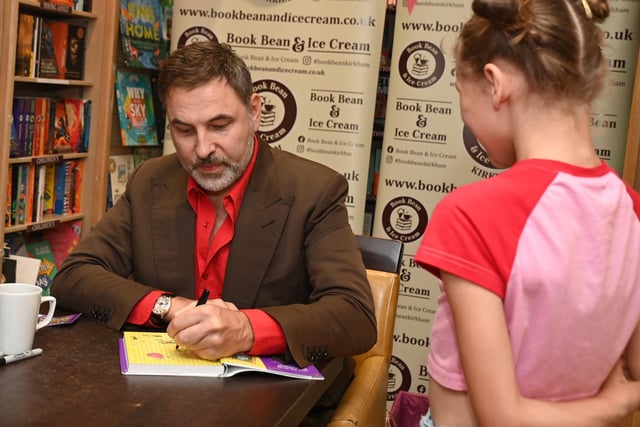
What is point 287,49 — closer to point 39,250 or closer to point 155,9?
point 155,9

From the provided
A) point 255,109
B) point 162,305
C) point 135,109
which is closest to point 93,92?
point 135,109

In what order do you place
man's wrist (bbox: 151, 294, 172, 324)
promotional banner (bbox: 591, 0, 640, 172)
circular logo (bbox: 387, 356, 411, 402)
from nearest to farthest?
man's wrist (bbox: 151, 294, 172, 324) → promotional banner (bbox: 591, 0, 640, 172) → circular logo (bbox: 387, 356, 411, 402)

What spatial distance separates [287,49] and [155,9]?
1.00m

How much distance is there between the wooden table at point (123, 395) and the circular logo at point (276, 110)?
2028 millimetres

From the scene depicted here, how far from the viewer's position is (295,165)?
6.95 feet

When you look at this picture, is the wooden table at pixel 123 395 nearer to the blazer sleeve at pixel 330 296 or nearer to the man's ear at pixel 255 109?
the blazer sleeve at pixel 330 296

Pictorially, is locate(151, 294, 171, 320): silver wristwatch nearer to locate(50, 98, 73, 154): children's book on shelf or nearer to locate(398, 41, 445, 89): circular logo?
locate(398, 41, 445, 89): circular logo

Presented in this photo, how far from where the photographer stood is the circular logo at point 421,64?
3275 millimetres

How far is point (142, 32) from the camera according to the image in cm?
382

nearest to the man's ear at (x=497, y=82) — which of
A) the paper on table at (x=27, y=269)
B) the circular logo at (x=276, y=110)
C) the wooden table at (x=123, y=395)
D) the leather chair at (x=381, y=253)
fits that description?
the wooden table at (x=123, y=395)

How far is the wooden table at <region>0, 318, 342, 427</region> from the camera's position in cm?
116

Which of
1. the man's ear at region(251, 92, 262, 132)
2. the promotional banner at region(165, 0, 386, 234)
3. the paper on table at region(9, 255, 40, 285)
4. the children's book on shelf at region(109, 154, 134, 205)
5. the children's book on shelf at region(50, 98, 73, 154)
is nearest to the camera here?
the paper on table at region(9, 255, 40, 285)

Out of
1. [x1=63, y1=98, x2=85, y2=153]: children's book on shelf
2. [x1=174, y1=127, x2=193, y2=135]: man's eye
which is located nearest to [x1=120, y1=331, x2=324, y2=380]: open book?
[x1=174, y1=127, x2=193, y2=135]: man's eye

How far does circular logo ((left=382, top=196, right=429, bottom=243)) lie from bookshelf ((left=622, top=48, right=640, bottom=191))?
870 millimetres
